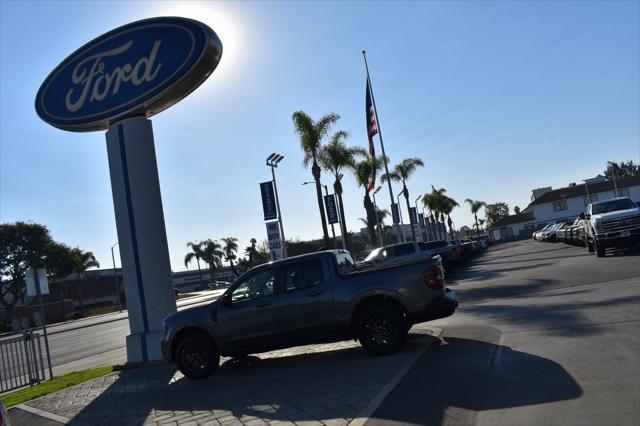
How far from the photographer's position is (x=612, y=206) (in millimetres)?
22641

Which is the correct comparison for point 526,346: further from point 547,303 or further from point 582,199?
point 582,199

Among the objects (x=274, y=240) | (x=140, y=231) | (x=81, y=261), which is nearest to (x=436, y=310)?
(x=140, y=231)

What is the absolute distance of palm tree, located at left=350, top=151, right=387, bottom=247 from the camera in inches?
1565

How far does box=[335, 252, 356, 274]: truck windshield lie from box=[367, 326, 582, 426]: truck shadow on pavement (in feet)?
6.63

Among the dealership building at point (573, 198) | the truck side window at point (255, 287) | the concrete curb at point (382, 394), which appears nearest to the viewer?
the concrete curb at point (382, 394)

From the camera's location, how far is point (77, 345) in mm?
23172

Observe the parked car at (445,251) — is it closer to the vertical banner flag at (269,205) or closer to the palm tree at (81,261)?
the vertical banner flag at (269,205)

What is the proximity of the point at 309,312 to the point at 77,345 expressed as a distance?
57.3 ft

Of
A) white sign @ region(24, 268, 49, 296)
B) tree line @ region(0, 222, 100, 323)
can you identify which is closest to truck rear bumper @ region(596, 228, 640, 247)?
white sign @ region(24, 268, 49, 296)

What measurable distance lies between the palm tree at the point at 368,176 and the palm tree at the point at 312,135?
553 centimetres

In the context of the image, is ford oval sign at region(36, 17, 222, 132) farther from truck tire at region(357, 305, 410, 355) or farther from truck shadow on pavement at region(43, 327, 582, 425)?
truck tire at region(357, 305, 410, 355)

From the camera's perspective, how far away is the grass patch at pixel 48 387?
1047cm

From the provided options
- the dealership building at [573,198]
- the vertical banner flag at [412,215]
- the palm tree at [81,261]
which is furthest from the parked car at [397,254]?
the dealership building at [573,198]

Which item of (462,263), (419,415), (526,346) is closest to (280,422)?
(419,415)
